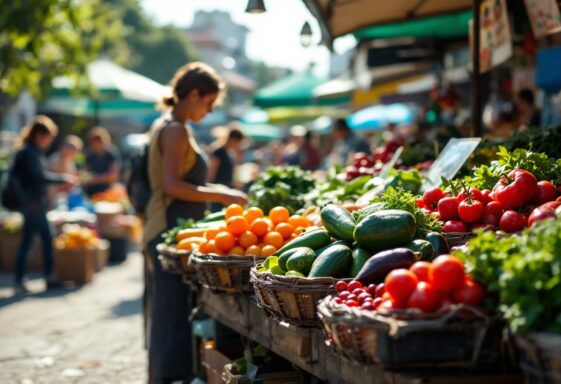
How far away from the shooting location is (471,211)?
366cm

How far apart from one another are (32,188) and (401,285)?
28.7 feet

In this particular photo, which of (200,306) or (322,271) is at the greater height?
(322,271)

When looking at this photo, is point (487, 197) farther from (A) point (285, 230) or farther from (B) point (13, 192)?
(B) point (13, 192)

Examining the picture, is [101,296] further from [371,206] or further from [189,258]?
[371,206]

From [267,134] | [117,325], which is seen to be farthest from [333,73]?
[117,325]

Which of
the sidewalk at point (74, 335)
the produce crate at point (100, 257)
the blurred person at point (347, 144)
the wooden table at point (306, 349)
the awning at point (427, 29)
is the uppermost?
the awning at point (427, 29)

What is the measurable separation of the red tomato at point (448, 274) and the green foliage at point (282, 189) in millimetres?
3019

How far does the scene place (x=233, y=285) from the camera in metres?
4.32

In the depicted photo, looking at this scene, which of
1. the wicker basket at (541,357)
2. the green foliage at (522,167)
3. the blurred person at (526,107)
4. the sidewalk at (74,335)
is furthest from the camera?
the blurred person at (526,107)

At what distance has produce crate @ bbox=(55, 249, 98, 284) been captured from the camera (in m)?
11.4

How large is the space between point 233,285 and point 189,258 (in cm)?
56

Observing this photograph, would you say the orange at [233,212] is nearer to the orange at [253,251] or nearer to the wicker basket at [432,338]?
the orange at [253,251]

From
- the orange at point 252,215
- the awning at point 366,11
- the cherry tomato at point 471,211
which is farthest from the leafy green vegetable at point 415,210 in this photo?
the awning at point 366,11

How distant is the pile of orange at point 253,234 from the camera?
14.7 feet
